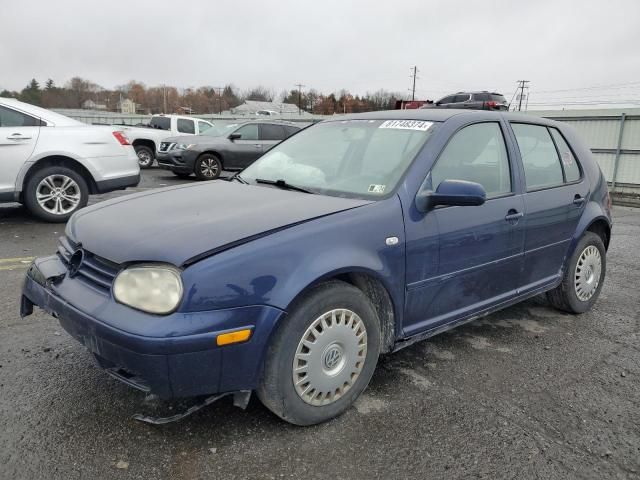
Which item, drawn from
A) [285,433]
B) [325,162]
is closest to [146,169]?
[325,162]

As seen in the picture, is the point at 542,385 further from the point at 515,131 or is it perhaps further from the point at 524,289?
the point at 515,131

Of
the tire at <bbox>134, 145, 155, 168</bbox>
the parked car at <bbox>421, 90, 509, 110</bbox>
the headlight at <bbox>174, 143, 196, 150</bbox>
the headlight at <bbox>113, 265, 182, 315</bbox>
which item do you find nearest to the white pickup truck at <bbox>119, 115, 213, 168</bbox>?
the tire at <bbox>134, 145, 155, 168</bbox>

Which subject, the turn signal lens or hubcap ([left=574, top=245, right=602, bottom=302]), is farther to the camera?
hubcap ([left=574, top=245, right=602, bottom=302])

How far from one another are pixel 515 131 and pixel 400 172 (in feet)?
4.14

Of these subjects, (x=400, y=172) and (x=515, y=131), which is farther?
(x=515, y=131)

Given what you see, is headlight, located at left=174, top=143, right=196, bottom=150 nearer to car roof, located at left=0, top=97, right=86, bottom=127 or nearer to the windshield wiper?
car roof, located at left=0, top=97, right=86, bottom=127

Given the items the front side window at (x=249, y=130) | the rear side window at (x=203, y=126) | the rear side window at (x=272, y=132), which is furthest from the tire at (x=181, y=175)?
the rear side window at (x=203, y=126)

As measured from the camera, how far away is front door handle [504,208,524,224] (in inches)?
132

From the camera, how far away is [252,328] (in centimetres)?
222

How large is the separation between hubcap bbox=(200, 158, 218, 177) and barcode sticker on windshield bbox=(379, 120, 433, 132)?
10.1 metres

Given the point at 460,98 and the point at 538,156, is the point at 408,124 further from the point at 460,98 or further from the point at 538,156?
the point at 460,98

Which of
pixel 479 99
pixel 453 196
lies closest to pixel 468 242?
pixel 453 196

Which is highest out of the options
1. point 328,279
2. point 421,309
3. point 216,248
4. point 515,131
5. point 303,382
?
point 515,131

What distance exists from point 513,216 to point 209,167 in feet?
34.6
